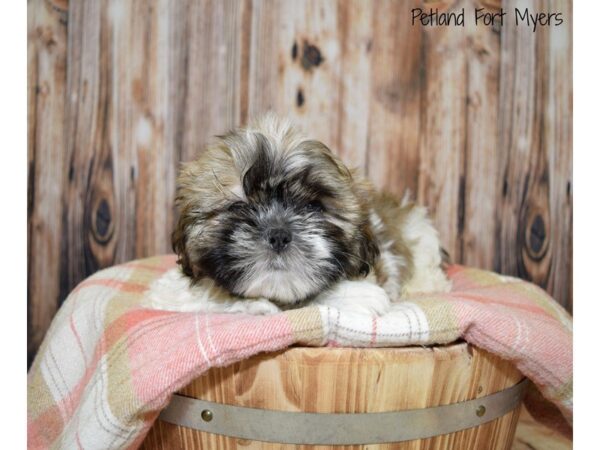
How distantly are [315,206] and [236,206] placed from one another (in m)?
0.26

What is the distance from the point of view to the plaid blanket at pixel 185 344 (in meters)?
2.00

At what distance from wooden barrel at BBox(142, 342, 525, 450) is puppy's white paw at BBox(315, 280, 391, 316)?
0.24 metres

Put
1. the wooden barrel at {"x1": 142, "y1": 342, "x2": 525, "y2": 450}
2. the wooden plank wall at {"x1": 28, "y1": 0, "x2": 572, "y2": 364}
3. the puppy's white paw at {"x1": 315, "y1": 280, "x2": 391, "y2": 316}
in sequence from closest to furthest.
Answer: the wooden barrel at {"x1": 142, "y1": 342, "x2": 525, "y2": 450}
the puppy's white paw at {"x1": 315, "y1": 280, "x2": 391, "y2": 316}
the wooden plank wall at {"x1": 28, "y1": 0, "x2": 572, "y2": 364}

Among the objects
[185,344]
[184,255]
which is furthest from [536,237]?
[185,344]

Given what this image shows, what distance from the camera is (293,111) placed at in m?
3.61

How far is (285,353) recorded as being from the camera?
199 centimetres

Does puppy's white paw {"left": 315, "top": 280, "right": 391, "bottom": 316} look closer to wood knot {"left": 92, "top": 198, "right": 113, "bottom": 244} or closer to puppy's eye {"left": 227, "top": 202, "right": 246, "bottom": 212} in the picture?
puppy's eye {"left": 227, "top": 202, "right": 246, "bottom": 212}

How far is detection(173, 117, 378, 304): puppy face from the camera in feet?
7.10

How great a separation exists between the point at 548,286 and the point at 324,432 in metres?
2.03

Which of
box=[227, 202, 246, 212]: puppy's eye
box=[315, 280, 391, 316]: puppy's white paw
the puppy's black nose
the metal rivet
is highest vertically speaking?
box=[227, 202, 246, 212]: puppy's eye

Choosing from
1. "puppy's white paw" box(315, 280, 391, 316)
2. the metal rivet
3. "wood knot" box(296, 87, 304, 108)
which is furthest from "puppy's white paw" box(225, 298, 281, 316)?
"wood knot" box(296, 87, 304, 108)

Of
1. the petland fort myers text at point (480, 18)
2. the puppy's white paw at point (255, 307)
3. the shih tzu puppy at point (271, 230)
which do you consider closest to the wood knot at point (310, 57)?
the petland fort myers text at point (480, 18)

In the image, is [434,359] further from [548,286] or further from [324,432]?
[548,286]
